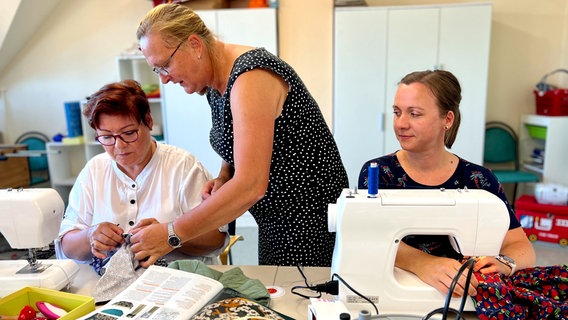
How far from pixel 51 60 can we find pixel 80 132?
2.66 feet

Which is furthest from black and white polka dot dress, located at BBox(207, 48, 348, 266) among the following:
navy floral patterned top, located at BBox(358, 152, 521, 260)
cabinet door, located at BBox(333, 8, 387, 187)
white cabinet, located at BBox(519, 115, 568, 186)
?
white cabinet, located at BBox(519, 115, 568, 186)

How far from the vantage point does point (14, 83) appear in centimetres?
419

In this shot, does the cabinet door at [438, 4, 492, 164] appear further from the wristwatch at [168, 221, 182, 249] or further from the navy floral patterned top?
the wristwatch at [168, 221, 182, 249]

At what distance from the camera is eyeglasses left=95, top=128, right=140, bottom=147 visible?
1371 mm

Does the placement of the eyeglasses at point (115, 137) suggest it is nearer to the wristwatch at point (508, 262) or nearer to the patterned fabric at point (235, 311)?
the patterned fabric at point (235, 311)

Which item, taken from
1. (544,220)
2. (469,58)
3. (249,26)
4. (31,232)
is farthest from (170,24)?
(544,220)

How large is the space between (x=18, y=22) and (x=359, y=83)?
10.1ft

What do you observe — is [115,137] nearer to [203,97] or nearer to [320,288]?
[320,288]

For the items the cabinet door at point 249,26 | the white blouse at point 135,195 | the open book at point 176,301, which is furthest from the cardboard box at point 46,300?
the cabinet door at point 249,26

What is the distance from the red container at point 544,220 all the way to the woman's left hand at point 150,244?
3032mm

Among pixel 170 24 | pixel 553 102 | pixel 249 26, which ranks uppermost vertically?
pixel 249 26

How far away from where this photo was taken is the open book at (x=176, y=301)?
88cm

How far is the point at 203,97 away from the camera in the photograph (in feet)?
12.0

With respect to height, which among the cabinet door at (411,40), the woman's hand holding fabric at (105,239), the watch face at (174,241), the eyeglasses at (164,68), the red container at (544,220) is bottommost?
the red container at (544,220)
